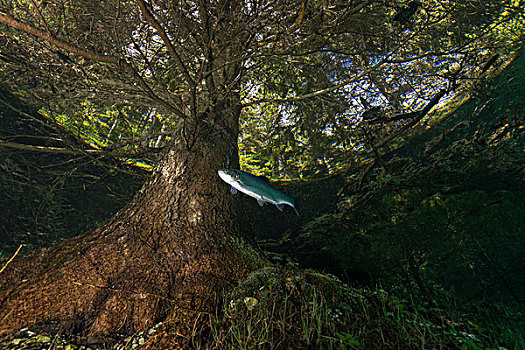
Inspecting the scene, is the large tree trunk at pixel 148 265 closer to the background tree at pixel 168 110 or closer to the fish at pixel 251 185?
the background tree at pixel 168 110

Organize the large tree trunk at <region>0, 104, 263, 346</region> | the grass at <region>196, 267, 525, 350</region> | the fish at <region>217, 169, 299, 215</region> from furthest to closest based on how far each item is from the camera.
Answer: the fish at <region>217, 169, 299, 215</region> → the large tree trunk at <region>0, 104, 263, 346</region> → the grass at <region>196, 267, 525, 350</region>

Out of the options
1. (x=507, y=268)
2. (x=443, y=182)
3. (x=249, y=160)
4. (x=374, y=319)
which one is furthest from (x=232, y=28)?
(x=507, y=268)

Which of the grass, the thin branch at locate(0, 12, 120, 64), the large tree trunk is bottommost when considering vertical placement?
the grass

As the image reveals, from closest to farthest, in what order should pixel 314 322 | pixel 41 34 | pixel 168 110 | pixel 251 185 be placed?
pixel 41 34
pixel 314 322
pixel 251 185
pixel 168 110

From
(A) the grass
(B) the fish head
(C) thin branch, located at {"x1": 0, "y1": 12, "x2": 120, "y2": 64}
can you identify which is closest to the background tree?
(C) thin branch, located at {"x1": 0, "y1": 12, "x2": 120, "y2": 64}

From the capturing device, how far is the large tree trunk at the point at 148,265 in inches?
80.5

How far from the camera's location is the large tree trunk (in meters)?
2.04

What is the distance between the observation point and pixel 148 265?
2422 millimetres

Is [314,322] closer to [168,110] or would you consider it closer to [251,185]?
[251,185]

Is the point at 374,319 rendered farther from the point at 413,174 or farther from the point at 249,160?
the point at 249,160

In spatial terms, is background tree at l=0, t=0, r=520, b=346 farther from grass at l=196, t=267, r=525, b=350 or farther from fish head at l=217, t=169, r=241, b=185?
fish head at l=217, t=169, r=241, b=185

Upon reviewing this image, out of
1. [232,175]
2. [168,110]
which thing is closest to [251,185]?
[232,175]

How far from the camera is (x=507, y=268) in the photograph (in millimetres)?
6125

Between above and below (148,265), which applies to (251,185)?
above
